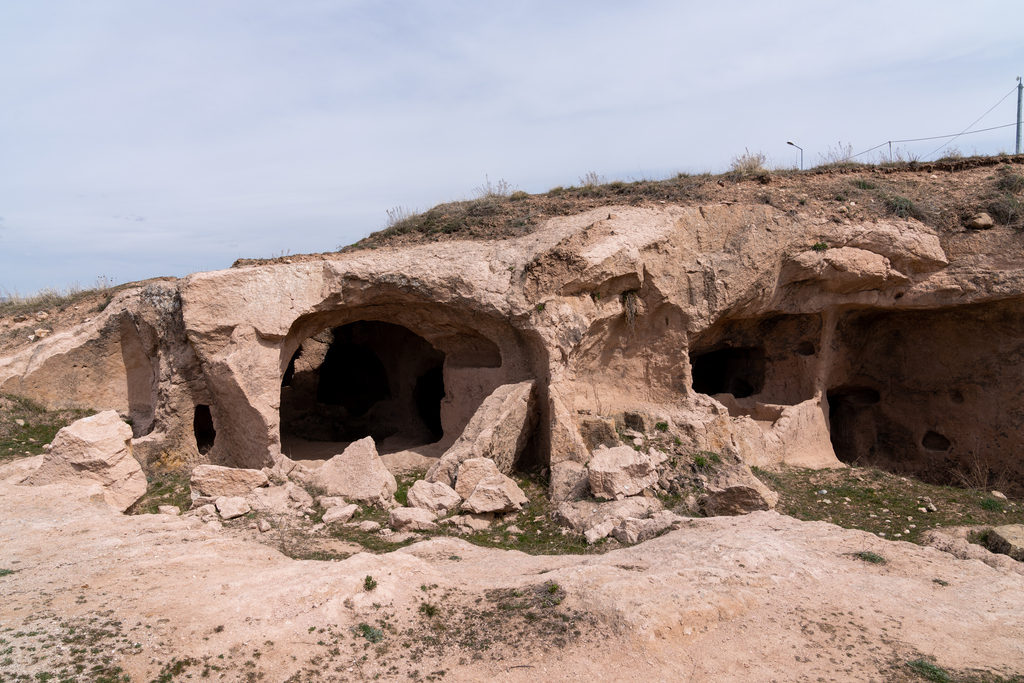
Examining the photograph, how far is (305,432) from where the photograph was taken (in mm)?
13266

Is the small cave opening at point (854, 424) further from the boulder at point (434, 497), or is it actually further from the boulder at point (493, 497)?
the boulder at point (434, 497)

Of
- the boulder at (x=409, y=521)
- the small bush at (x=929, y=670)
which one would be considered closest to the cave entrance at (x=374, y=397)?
the boulder at (x=409, y=521)

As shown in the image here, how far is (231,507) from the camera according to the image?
295 inches

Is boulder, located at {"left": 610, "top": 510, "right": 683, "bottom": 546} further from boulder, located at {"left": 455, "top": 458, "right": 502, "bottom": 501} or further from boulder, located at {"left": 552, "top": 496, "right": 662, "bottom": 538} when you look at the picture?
boulder, located at {"left": 455, "top": 458, "right": 502, "bottom": 501}

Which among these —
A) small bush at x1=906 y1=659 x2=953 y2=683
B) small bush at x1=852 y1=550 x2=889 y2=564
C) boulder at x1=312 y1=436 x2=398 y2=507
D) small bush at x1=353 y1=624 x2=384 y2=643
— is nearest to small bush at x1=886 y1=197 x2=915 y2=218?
small bush at x1=852 y1=550 x2=889 y2=564

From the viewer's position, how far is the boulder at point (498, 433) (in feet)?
28.0

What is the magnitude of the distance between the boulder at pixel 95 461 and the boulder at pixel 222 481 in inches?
29.7

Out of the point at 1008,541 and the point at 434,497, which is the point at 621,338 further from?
the point at 1008,541

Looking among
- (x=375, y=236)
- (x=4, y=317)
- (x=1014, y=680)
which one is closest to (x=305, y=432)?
(x=375, y=236)

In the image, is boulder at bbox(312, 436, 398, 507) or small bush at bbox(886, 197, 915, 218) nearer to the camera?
boulder at bbox(312, 436, 398, 507)

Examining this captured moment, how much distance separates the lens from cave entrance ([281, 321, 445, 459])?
43.6 feet

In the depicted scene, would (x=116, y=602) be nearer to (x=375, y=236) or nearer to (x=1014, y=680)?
(x=1014, y=680)

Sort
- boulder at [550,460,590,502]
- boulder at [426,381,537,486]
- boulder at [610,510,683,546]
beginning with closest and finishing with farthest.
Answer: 1. boulder at [610,510,683,546]
2. boulder at [550,460,590,502]
3. boulder at [426,381,537,486]

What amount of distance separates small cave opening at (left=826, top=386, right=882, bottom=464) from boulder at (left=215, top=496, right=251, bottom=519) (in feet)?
32.7
